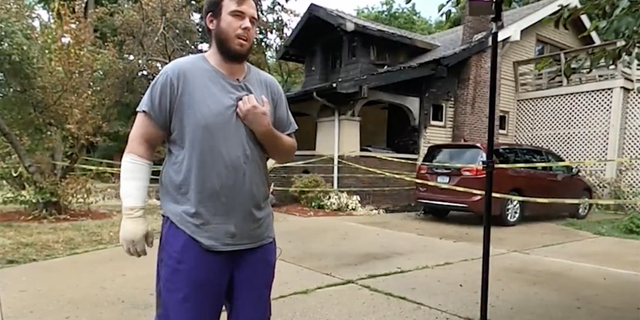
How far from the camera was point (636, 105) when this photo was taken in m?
11.9

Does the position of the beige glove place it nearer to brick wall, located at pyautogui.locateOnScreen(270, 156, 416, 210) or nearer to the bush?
the bush

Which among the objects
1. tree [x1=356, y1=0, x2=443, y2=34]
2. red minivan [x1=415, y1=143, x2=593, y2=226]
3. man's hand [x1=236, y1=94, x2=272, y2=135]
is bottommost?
red minivan [x1=415, y1=143, x2=593, y2=226]

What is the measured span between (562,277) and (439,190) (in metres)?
3.89

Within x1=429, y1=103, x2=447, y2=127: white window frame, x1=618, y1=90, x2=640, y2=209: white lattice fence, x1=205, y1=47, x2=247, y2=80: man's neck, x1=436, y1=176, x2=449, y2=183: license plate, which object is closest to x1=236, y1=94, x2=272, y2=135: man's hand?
x1=205, y1=47, x2=247, y2=80: man's neck

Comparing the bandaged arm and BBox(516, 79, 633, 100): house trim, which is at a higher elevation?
BBox(516, 79, 633, 100): house trim

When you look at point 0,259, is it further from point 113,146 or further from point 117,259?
point 113,146

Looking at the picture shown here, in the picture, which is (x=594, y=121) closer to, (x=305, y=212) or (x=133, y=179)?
(x=305, y=212)

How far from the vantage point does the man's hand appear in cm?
178

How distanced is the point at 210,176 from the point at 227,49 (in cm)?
47

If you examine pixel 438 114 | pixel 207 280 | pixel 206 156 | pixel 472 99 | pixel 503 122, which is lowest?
pixel 207 280

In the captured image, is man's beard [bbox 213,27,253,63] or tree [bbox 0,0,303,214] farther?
tree [bbox 0,0,303,214]

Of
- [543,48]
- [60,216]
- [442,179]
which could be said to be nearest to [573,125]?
[543,48]

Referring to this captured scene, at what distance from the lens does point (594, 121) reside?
40.7ft

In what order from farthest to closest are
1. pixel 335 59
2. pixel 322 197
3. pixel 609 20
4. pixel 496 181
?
pixel 335 59, pixel 322 197, pixel 496 181, pixel 609 20
